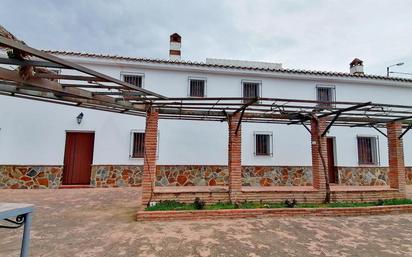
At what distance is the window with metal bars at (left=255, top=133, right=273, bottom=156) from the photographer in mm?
10727

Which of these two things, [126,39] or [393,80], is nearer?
[393,80]

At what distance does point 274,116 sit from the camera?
7184 mm

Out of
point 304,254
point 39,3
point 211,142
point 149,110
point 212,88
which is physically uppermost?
point 39,3

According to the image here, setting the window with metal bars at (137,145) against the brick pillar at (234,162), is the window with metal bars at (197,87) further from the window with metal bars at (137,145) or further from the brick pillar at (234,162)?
the brick pillar at (234,162)

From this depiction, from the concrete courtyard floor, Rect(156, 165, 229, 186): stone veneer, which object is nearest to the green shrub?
the concrete courtyard floor

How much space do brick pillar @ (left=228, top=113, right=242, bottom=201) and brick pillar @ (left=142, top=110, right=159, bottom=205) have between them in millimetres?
2248

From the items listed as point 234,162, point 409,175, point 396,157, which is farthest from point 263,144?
point 409,175

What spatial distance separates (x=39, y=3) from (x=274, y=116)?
10436mm

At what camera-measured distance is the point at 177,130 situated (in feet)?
33.6

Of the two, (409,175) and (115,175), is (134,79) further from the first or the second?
(409,175)

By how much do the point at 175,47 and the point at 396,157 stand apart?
10.6m

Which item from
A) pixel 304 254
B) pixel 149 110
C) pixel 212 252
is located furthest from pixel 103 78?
pixel 304 254

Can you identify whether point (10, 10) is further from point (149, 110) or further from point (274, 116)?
point (274, 116)

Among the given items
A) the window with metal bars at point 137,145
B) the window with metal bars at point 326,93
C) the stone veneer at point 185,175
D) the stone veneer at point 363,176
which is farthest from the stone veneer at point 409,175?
the window with metal bars at point 137,145
